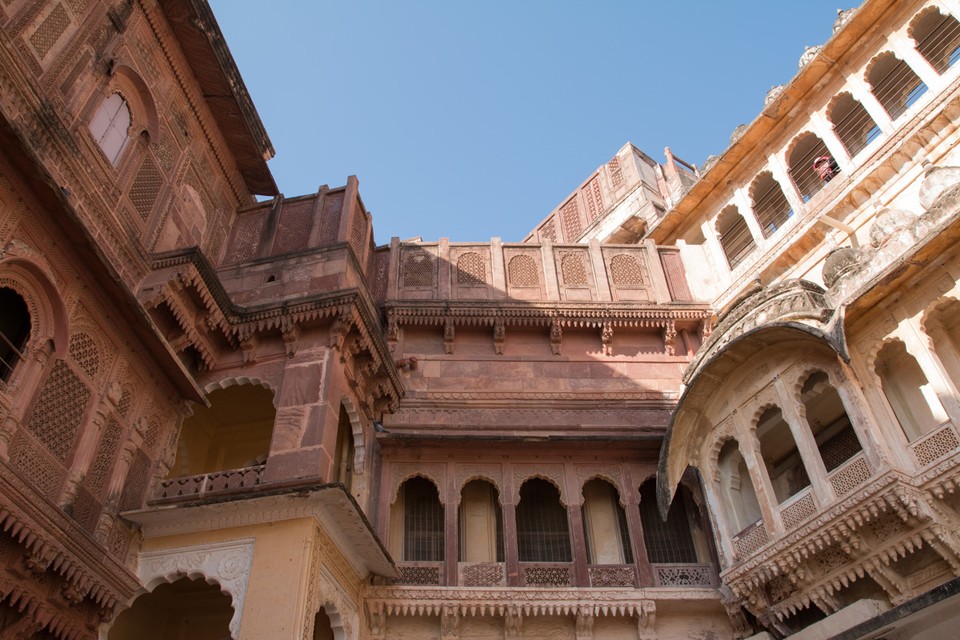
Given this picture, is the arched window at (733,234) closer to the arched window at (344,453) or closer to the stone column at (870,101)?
the stone column at (870,101)

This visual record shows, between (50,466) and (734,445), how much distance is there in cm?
896

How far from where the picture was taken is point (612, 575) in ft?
34.7

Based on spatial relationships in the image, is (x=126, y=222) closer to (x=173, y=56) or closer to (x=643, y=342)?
(x=173, y=56)

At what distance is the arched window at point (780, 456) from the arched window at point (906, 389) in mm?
1656

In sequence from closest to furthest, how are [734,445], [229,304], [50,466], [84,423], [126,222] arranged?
[50,466] → [84,423] → [126,222] → [229,304] → [734,445]

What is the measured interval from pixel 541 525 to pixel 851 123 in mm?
8551

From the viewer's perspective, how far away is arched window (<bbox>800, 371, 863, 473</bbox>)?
34.1 feet

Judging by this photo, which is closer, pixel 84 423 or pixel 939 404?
pixel 84 423

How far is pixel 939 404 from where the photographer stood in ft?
28.4

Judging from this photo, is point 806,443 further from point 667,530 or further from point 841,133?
point 841,133

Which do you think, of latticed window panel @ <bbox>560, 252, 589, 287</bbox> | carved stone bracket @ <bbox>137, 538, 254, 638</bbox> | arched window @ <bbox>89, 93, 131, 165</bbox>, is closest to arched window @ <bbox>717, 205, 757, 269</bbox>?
latticed window panel @ <bbox>560, 252, 589, 287</bbox>

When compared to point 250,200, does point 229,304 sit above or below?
below

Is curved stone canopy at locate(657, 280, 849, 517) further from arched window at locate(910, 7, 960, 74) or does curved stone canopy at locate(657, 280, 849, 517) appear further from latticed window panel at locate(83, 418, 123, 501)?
latticed window panel at locate(83, 418, 123, 501)

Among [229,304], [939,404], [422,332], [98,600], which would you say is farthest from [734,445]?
[98,600]
